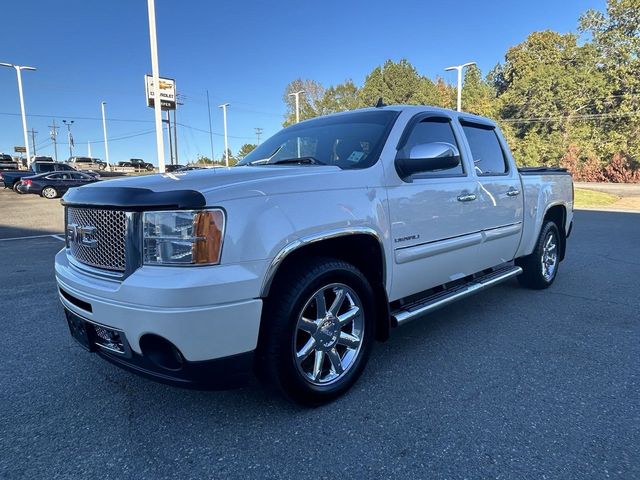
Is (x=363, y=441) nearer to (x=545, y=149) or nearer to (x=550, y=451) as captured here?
(x=550, y=451)

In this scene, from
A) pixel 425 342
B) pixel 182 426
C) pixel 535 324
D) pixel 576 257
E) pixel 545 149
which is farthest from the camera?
pixel 545 149

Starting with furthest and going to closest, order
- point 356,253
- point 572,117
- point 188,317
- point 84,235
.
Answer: point 572,117 < point 356,253 < point 84,235 < point 188,317

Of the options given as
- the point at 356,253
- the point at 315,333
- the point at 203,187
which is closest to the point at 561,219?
the point at 356,253

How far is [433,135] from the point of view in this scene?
3707 mm

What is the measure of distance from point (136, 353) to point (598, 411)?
2675 millimetres

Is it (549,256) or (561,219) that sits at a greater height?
(561,219)

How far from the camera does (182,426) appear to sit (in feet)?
8.32

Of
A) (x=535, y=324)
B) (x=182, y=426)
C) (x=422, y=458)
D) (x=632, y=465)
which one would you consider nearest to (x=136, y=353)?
(x=182, y=426)

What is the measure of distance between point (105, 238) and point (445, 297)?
2502 mm

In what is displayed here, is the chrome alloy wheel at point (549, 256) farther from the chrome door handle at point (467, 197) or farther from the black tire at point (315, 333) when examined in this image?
the black tire at point (315, 333)

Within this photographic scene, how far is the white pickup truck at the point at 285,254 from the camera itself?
2172 millimetres

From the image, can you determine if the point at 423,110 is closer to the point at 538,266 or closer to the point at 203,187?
the point at 203,187

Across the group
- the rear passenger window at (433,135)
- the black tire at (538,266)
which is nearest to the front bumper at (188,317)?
the rear passenger window at (433,135)

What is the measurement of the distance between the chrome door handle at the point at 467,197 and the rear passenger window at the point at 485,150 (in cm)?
39
